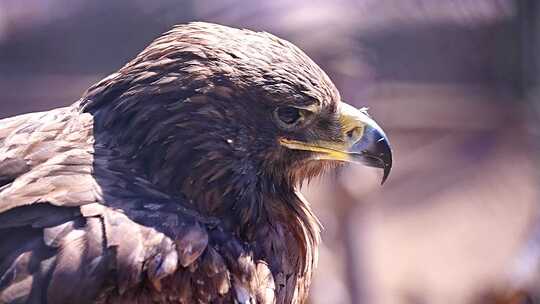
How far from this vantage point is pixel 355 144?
13.5 ft

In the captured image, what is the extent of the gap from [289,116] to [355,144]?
0.28 m

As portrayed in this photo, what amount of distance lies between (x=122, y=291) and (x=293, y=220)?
0.82m

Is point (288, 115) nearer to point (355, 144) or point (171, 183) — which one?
point (355, 144)

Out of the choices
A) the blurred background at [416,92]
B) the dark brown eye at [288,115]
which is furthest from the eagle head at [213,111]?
the blurred background at [416,92]

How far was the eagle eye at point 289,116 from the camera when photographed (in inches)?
155

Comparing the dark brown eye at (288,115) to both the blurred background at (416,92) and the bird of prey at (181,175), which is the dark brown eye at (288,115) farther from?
the blurred background at (416,92)

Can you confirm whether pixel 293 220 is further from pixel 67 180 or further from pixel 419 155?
pixel 419 155

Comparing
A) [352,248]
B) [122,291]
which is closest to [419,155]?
[352,248]

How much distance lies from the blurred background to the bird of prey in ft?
13.5

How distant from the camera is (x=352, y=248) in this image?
772 cm

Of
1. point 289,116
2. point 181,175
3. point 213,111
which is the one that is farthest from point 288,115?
point 181,175

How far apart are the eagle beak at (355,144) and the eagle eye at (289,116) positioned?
0.45 feet

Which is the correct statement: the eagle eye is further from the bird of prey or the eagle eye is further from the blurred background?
the blurred background

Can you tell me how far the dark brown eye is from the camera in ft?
13.0
